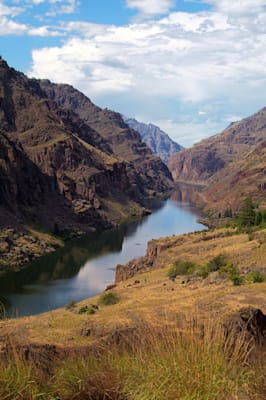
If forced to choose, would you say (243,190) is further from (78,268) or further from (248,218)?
(78,268)

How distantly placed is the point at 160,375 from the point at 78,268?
288 ft

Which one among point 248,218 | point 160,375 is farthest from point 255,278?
point 248,218

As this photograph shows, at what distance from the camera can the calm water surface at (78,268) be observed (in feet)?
221

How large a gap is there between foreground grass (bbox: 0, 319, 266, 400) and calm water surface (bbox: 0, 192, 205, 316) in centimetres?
3464

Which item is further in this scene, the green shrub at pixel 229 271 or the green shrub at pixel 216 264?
the green shrub at pixel 216 264

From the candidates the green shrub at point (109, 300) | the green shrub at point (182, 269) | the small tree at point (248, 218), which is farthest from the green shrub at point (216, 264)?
the small tree at point (248, 218)

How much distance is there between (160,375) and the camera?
18.6 feet

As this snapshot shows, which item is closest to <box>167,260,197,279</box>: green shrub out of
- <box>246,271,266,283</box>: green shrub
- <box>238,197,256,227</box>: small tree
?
<box>246,271,266,283</box>: green shrub

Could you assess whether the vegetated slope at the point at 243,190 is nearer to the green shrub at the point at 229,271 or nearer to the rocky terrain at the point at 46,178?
the rocky terrain at the point at 46,178

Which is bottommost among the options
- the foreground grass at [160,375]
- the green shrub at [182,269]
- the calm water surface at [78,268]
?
the calm water surface at [78,268]

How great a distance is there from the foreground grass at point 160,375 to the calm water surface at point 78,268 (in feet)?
114

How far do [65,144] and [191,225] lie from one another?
57.9 meters

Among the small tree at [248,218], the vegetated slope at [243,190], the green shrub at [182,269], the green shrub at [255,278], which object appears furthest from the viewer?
the vegetated slope at [243,190]

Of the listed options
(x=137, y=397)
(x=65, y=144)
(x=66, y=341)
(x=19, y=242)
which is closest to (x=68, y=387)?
(x=137, y=397)
